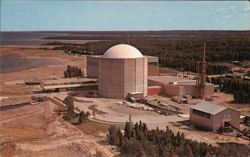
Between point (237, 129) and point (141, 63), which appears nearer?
point (237, 129)

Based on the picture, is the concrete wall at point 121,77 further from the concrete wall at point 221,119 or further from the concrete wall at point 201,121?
the concrete wall at point 221,119

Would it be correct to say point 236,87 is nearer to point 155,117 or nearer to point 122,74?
point 122,74

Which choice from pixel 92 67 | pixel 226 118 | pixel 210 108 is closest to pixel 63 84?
pixel 92 67

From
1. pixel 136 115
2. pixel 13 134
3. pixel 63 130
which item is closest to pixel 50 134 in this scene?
pixel 63 130

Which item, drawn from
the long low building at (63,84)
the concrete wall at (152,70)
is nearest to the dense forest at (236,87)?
the concrete wall at (152,70)

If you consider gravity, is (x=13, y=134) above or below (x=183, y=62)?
below

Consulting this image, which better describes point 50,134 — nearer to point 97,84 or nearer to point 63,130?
point 63,130
